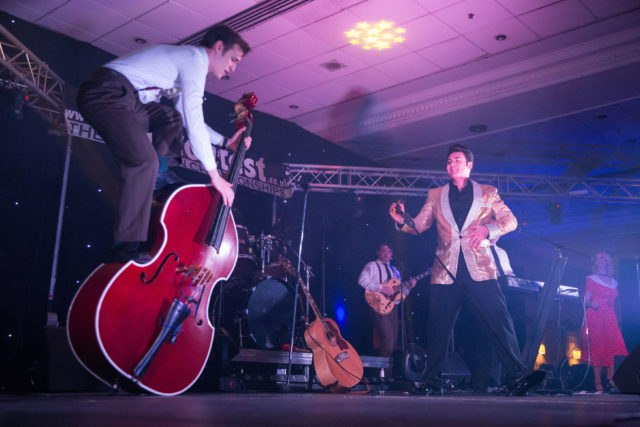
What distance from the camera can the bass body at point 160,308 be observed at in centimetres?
256

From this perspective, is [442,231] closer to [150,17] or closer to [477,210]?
[477,210]

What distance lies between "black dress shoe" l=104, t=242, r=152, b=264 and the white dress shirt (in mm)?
606

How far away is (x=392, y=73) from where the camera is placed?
7.61m

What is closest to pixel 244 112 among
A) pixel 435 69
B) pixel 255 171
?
pixel 255 171

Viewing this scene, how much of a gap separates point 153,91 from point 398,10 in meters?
3.99

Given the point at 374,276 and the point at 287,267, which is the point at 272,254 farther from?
the point at 374,276

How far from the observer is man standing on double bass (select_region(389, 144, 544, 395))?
13.5ft

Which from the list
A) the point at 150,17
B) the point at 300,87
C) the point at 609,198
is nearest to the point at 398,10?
the point at 300,87

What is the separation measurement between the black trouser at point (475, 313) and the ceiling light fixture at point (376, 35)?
133 inches

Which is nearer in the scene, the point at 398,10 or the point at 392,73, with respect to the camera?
the point at 398,10

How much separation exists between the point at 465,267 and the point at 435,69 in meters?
4.05

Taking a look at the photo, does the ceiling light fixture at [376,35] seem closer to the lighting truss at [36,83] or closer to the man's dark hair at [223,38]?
the lighting truss at [36,83]

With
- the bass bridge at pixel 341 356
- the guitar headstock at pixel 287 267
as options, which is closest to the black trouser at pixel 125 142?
the bass bridge at pixel 341 356

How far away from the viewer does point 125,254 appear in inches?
105
